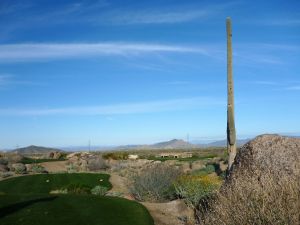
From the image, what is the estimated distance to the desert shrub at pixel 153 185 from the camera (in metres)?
26.9

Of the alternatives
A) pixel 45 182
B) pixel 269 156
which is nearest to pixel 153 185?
pixel 45 182

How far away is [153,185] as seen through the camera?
27609 millimetres

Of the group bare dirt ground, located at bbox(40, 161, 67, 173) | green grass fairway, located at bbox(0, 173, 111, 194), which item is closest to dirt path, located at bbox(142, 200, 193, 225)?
green grass fairway, located at bbox(0, 173, 111, 194)

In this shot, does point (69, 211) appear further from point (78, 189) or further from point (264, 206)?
point (78, 189)

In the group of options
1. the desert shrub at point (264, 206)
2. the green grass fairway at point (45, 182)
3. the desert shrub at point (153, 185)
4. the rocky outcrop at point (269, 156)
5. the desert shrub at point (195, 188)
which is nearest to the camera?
the desert shrub at point (264, 206)

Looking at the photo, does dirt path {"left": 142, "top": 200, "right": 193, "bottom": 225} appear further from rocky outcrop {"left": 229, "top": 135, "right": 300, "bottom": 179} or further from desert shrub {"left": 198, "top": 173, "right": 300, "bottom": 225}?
desert shrub {"left": 198, "top": 173, "right": 300, "bottom": 225}

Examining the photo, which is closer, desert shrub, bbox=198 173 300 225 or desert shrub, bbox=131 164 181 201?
desert shrub, bbox=198 173 300 225

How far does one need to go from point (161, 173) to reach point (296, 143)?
13.2 metres

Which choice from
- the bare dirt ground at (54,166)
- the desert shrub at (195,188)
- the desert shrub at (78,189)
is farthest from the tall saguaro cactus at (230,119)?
the bare dirt ground at (54,166)

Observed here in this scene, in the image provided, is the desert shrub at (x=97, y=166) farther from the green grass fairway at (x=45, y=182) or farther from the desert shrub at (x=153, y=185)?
the desert shrub at (x=153, y=185)

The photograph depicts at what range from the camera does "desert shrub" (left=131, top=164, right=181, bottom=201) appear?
26922mm

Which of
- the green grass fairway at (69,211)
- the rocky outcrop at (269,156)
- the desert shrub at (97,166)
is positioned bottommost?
the green grass fairway at (69,211)

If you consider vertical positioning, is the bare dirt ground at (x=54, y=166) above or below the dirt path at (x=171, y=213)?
above

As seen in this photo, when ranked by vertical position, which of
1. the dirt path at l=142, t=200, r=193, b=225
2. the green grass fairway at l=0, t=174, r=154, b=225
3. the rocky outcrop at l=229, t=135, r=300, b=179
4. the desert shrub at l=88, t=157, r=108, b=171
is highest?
the rocky outcrop at l=229, t=135, r=300, b=179
